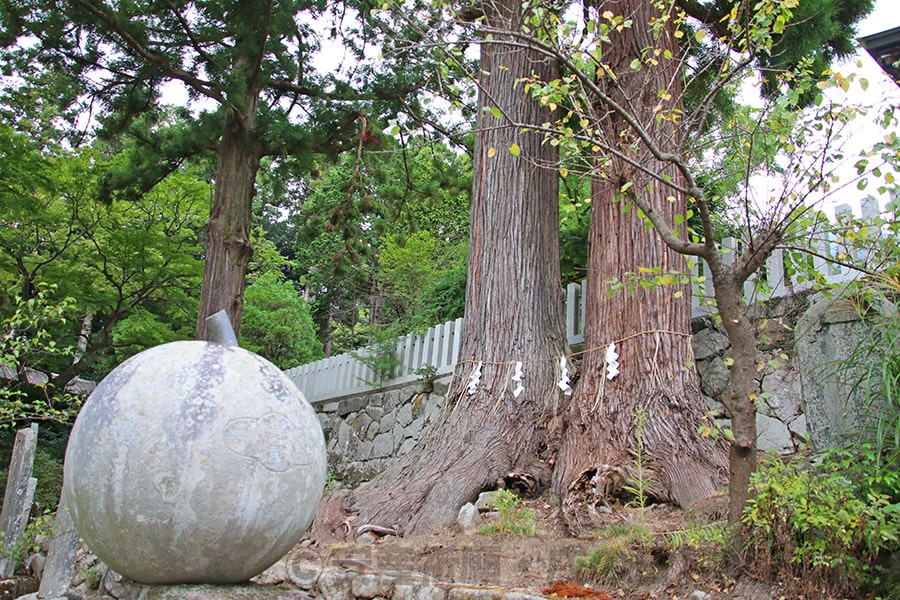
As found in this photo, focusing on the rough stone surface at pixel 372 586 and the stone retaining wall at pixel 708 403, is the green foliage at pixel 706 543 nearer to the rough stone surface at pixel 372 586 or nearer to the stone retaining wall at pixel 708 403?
the stone retaining wall at pixel 708 403

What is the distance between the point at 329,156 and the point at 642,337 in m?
5.49

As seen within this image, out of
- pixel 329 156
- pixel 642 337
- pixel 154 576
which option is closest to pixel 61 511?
A: pixel 154 576

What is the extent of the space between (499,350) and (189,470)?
11.6ft

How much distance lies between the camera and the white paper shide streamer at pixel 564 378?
5.72 m

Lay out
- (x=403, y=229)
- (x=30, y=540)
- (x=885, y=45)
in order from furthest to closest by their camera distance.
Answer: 1. (x=403, y=229)
2. (x=885, y=45)
3. (x=30, y=540)

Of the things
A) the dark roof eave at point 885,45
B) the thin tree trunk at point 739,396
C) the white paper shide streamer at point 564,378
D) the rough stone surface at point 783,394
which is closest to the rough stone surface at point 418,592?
the thin tree trunk at point 739,396

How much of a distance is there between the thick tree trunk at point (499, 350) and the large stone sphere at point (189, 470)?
2138 mm

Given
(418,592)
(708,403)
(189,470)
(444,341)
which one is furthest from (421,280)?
(189,470)

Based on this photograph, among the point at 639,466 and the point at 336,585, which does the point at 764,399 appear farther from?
the point at 336,585

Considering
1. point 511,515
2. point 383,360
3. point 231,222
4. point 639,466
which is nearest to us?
point 639,466

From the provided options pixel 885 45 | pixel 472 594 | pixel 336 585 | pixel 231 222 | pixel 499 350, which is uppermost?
pixel 885 45

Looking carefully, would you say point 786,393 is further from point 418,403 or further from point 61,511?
point 61,511

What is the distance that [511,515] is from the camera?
4578mm

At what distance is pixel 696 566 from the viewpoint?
304 centimetres
